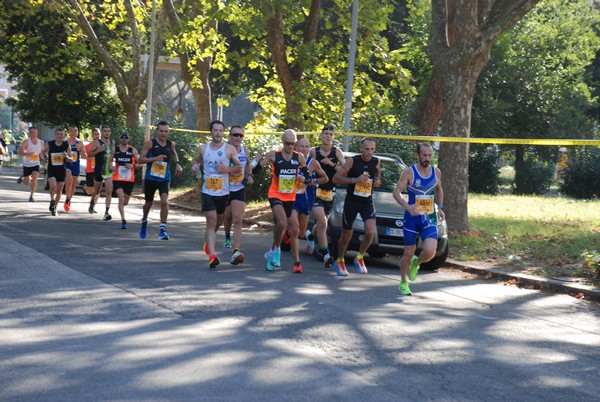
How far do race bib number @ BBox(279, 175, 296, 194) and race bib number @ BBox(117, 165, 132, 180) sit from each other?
20.9 feet

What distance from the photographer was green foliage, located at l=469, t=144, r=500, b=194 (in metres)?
38.1

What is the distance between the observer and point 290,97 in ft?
79.4

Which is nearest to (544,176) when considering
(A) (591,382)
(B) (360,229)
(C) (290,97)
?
(C) (290,97)

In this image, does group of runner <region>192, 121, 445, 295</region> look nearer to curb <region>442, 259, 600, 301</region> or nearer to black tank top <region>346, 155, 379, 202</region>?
black tank top <region>346, 155, 379, 202</region>

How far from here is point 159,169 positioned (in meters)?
16.1

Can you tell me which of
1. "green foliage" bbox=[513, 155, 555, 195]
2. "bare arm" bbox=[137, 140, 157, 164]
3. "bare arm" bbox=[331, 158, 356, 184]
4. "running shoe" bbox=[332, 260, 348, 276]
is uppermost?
"bare arm" bbox=[137, 140, 157, 164]

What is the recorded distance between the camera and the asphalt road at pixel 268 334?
A: 629 centimetres

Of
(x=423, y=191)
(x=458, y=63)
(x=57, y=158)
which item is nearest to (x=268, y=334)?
(x=423, y=191)

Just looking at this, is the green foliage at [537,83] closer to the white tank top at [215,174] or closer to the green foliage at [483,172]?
the green foliage at [483,172]

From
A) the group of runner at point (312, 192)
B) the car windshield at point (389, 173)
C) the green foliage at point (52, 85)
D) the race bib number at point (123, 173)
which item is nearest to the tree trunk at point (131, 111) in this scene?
the green foliage at point (52, 85)

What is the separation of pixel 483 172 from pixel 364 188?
2631cm

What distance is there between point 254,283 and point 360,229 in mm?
3195

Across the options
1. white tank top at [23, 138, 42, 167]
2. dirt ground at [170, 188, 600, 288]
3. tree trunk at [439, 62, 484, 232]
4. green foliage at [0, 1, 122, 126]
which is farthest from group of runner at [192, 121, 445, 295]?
green foliage at [0, 1, 122, 126]

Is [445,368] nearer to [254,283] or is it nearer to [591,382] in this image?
[591,382]
